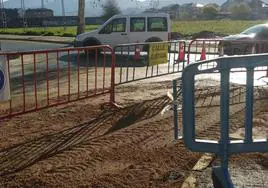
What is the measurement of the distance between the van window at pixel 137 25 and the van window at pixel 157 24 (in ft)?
1.16

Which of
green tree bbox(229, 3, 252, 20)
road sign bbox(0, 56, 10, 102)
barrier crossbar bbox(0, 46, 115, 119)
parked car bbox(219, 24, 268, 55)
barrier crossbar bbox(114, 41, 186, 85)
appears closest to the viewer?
road sign bbox(0, 56, 10, 102)

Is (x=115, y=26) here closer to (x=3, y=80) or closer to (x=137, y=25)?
(x=137, y=25)

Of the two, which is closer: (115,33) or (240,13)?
(115,33)

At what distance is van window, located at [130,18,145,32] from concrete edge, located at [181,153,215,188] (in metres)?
16.1

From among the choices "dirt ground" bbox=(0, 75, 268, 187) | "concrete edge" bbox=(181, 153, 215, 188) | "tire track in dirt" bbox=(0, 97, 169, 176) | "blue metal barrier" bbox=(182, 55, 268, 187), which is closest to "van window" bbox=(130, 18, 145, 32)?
"dirt ground" bbox=(0, 75, 268, 187)

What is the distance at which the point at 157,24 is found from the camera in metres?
21.4

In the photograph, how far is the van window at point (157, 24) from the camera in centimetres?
2133

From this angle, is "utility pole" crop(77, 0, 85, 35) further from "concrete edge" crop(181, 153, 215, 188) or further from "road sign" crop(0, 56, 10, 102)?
"concrete edge" crop(181, 153, 215, 188)

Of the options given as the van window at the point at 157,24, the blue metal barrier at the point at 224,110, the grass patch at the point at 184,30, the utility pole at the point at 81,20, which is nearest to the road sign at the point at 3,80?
the blue metal barrier at the point at 224,110

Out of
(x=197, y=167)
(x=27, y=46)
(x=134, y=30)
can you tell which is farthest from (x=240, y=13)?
(x=197, y=167)

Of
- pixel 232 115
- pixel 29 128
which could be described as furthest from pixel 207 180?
pixel 29 128

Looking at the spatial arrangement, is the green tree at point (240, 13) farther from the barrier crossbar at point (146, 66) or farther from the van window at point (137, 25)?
the barrier crossbar at point (146, 66)

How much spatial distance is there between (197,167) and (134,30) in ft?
53.9

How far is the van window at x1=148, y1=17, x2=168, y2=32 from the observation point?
2133 centimetres
